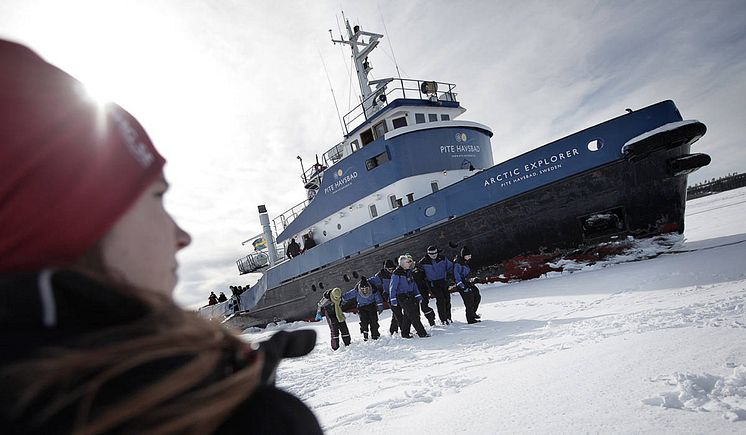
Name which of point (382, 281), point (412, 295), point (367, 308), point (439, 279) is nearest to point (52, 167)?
point (412, 295)

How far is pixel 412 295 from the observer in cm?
652

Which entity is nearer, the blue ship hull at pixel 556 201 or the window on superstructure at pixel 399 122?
the blue ship hull at pixel 556 201

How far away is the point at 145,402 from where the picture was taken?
17.2 inches

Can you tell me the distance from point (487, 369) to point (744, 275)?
3.65 meters

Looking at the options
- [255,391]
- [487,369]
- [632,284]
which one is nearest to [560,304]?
[632,284]

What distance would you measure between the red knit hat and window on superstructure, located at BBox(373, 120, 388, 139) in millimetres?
11025

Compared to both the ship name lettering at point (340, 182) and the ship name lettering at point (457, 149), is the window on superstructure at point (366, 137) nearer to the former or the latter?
the ship name lettering at point (340, 182)

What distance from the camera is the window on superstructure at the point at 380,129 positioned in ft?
37.2

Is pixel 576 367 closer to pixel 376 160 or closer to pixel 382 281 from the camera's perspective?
pixel 382 281

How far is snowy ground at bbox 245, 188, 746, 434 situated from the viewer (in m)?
1.78

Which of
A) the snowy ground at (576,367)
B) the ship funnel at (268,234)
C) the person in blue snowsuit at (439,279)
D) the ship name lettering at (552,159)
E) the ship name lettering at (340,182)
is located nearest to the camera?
the snowy ground at (576,367)

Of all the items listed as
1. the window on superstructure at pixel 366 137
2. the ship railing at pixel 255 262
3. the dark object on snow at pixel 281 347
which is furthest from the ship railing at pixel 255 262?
the dark object on snow at pixel 281 347

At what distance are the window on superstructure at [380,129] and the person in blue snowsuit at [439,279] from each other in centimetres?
543

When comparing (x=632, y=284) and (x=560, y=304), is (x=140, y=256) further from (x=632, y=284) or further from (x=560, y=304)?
Result: (x=632, y=284)
